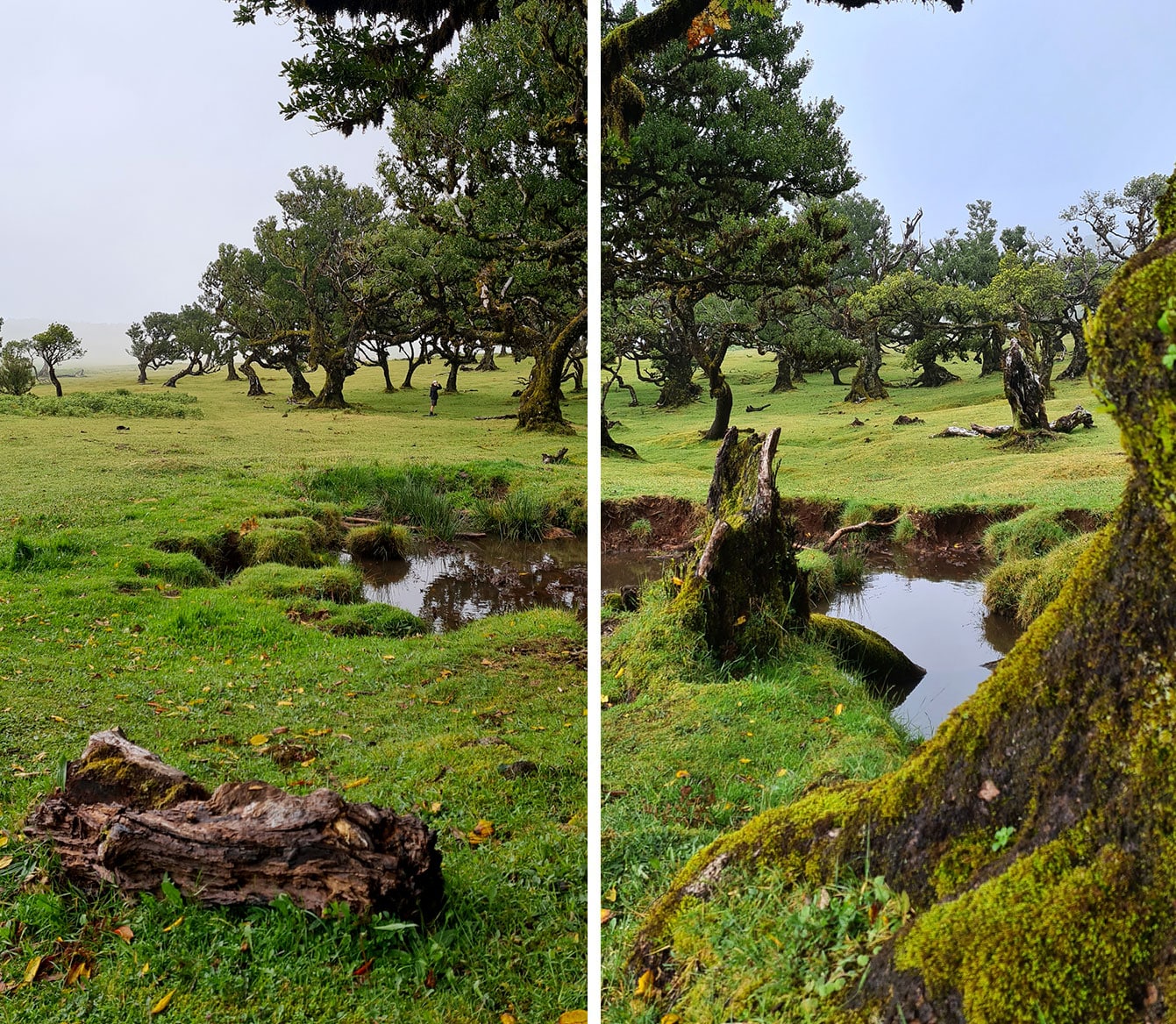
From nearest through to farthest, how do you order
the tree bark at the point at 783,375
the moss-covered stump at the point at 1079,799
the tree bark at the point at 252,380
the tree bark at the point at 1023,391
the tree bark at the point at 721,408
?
1. the moss-covered stump at the point at 1079,799
2. the tree bark at the point at 1023,391
3. the tree bark at the point at 783,375
4. the tree bark at the point at 721,408
5. the tree bark at the point at 252,380

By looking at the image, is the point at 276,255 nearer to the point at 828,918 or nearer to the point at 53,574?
the point at 53,574

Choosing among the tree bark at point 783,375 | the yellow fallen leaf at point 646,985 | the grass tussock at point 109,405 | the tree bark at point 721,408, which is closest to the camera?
the yellow fallen leaf at point 646,985

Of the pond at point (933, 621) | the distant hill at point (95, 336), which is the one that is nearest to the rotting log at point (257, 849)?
the pond at point (933, 621)

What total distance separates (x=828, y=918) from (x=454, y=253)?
22.2 ft

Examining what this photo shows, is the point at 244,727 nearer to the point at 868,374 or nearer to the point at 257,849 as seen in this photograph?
the point at 257,849

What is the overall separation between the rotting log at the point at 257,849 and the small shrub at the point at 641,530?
98 centimetres

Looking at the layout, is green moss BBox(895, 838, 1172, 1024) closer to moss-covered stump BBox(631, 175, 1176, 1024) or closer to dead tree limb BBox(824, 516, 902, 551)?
moss-covered stump BBox(631, 175, 1176, 1024)

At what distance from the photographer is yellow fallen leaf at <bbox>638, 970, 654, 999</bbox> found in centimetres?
135

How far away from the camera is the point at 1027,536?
1.37 metres

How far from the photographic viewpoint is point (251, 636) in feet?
11.4

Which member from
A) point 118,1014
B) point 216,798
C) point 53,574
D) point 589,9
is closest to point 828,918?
point 216,798

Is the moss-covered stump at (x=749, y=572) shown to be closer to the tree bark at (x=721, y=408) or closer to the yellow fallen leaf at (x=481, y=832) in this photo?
the tree bark at (x=721, y=408)

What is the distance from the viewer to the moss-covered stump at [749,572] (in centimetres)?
188

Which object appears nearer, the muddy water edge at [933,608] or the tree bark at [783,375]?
the muddy water edge at [933,608]
